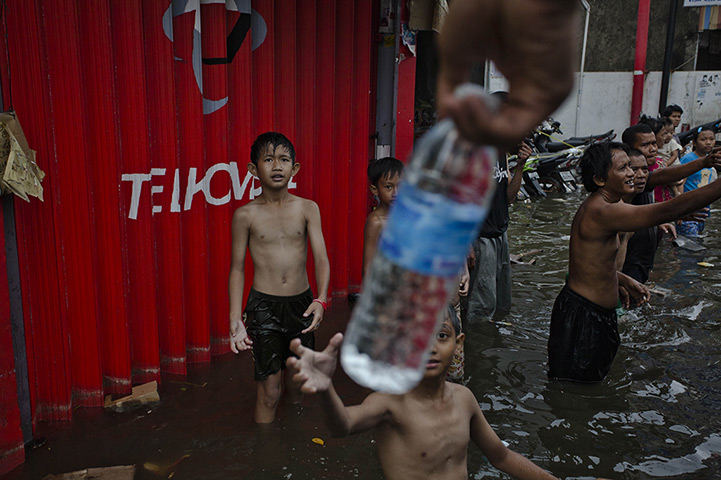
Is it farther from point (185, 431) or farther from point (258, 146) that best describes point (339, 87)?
point (185, 431)

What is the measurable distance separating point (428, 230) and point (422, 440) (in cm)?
171

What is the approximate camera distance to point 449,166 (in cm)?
77

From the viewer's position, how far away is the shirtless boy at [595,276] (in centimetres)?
381

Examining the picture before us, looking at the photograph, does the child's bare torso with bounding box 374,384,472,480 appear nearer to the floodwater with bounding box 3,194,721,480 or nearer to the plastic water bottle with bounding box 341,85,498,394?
the floodwater with bounding box 3,194,721,480

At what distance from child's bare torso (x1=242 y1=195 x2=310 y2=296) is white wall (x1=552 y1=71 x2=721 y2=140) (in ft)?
51.8

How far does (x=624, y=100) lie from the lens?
1819cm

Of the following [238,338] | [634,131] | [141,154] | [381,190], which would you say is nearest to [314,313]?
[238,338]

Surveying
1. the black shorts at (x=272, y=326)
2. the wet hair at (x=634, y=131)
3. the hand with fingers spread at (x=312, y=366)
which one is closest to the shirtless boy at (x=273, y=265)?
the black shorts at (x=272, y=326)

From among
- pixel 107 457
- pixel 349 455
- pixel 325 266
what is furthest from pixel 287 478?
pixel 325 266

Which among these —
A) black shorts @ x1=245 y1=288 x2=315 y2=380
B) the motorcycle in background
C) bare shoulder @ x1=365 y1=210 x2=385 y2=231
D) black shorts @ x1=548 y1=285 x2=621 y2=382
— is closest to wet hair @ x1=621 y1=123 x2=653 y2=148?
black shorts @ x1=548 y1=285 x2=621 y2=382

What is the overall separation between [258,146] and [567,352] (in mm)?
2521

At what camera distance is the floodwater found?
11.1 ft

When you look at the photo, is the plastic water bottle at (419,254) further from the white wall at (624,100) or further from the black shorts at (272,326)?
the white wall at (624,100)

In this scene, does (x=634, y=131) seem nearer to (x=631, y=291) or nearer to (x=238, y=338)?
(x=631, y=291)
